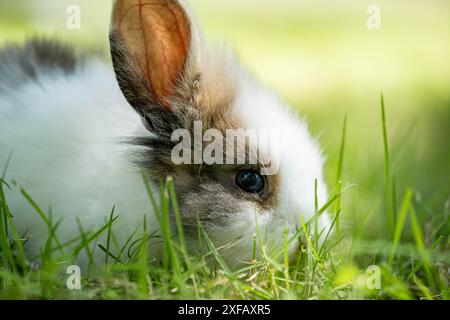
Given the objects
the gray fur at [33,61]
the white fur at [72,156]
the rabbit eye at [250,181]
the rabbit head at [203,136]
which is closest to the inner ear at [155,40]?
→ the rabbit head at [203,136]

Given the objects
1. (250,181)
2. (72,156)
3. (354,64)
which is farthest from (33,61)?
(354,64)

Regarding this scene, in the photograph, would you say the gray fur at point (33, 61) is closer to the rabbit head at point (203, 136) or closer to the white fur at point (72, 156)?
the white fur at point (72, 156)

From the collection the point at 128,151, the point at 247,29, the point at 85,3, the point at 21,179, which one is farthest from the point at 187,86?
the point at 247,29

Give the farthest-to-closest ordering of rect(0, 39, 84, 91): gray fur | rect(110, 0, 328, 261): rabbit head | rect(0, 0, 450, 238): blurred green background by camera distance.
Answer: rect(0, 0, 450, 238): blurred green background
rect(0, 39, 84, 91): gray fur
rect(110, 0, 328, 261): rabbit head

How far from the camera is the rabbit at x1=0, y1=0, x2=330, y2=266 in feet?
8.23

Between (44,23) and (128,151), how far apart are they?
2692 millimetres

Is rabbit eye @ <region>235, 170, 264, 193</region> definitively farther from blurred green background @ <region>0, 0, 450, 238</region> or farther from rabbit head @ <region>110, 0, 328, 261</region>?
blurred green background @ <region>0, 0, 450, 238</region>

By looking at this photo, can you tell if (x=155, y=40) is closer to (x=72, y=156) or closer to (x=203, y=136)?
(x=203, y=136)

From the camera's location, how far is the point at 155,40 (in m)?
2.59

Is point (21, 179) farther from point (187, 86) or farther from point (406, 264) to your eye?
point (406, 264)

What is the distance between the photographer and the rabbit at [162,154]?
2.51 metres

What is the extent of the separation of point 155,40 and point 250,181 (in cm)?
65

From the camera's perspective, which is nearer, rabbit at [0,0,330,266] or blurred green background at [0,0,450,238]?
rabbit at [0,0,330,266]

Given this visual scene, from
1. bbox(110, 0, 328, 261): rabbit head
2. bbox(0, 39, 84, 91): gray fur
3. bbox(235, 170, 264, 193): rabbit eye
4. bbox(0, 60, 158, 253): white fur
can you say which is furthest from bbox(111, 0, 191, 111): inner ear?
bbox(0, 39, 84, 91): gray fur
